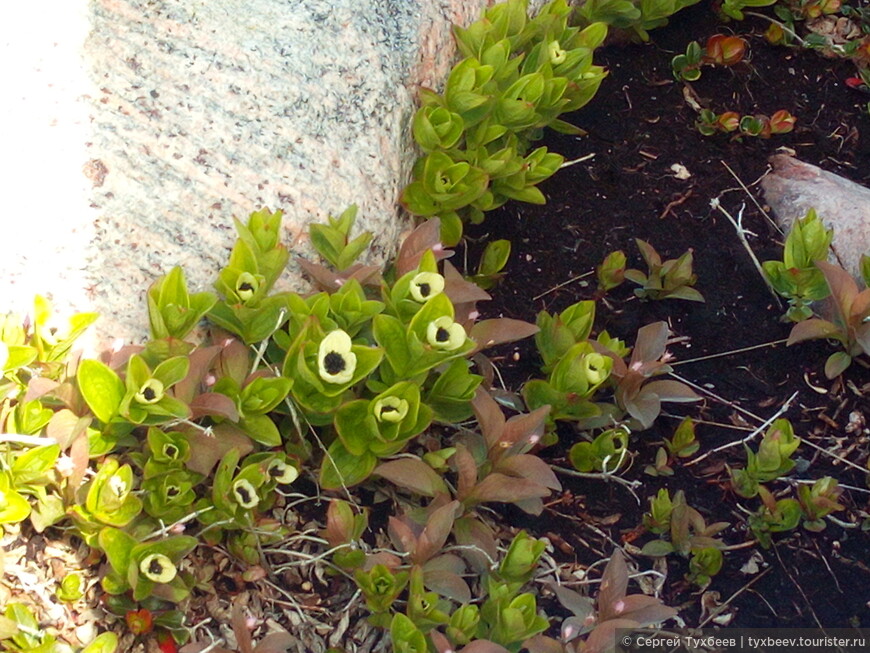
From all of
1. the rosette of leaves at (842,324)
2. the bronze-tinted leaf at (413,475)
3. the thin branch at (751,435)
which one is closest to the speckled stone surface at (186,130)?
the bronze-tinted leaf at (413,475)

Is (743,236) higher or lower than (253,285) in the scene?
lower

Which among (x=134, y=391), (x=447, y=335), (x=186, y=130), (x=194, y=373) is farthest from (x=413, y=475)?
(x=186, y=130)

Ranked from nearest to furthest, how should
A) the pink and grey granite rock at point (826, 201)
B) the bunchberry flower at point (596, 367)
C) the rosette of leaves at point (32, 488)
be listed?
the rosette of leaves at point (32, 488) → the bunchberry flower at point (596, 367) → the pink and grey granite rock at point (826, 201)

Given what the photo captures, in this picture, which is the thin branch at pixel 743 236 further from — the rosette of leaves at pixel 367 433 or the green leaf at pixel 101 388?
the green leaf at pixel 101 388

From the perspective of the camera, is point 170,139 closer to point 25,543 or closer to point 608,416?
point 25,543

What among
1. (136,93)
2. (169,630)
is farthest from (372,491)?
(136,93)

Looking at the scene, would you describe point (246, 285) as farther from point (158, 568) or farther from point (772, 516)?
point (772, 516)

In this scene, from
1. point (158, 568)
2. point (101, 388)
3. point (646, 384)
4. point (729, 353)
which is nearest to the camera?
point (158, 568)
